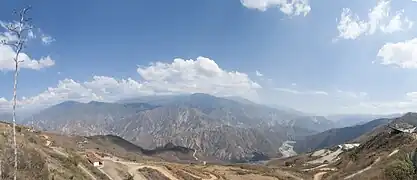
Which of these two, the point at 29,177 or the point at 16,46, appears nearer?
the point at 16,46

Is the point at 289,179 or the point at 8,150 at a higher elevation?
the point at 8,150

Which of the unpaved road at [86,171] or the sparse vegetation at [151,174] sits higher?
the unpaved road at [86,171]

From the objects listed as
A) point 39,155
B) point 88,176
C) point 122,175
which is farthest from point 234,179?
point 39,155

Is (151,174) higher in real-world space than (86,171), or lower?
lower

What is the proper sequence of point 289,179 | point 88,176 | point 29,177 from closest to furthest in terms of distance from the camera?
point 29,177 < point 88,176 < point 289,179

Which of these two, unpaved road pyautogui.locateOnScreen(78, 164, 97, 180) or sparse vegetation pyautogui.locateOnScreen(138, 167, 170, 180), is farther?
sparse vegetation pyautogui.locateOnScreen(138, 167, 170, 180)

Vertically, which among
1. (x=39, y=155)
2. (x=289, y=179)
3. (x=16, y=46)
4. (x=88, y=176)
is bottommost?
(x=289, y=179)

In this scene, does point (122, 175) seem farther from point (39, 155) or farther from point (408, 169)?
point (408, 169)

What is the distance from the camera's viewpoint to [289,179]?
110375 mm

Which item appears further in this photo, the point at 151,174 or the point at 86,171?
the point at 151,174

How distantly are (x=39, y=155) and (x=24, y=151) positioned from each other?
268 cm

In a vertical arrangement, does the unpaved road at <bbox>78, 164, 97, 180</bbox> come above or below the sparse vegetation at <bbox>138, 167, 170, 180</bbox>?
above

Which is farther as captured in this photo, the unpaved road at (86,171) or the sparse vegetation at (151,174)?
the sparse vegetation at (151,174)

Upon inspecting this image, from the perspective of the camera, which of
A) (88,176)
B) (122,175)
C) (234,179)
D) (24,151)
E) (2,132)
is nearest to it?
(24,151)
